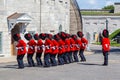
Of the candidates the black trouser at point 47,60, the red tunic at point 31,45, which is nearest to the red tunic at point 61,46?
the black trouser at point 47,60

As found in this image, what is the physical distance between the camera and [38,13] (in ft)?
124

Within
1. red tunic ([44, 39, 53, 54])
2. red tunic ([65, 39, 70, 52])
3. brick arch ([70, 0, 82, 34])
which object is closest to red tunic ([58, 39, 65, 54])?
red tunic ([65, 39, 70, 52])

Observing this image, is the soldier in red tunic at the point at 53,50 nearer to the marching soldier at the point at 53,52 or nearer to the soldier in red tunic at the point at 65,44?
the marching soldier at the point at 53,52

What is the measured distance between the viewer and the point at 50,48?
25922 millimetres

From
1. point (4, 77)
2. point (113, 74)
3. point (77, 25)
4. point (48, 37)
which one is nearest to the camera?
point (4, 77)

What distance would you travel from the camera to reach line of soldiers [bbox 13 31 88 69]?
25.0 m

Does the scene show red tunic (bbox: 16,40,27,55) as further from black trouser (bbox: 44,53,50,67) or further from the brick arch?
the brick arch

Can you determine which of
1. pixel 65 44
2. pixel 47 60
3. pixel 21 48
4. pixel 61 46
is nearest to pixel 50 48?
pixel 47 60

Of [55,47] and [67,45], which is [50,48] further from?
[67,45]

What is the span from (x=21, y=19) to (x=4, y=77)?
46.5 ft

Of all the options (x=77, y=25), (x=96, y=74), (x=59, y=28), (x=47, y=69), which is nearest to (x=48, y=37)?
(x=47, y=69)

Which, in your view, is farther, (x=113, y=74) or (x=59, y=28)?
(x=59, y=28)

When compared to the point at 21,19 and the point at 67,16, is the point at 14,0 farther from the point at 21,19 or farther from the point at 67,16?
the point at 67,16

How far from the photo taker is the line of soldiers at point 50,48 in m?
25.0
